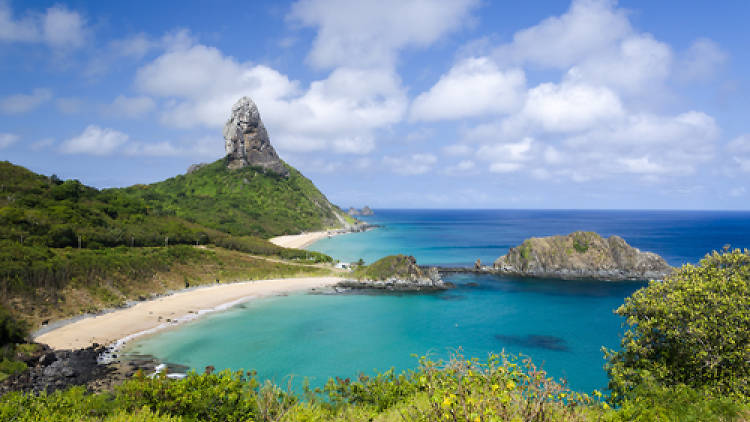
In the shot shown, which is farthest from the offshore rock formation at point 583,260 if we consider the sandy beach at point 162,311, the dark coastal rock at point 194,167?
the dark coastal rock at point 194,167

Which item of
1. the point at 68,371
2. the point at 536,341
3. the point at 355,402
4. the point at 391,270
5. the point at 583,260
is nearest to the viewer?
the point at 355,402

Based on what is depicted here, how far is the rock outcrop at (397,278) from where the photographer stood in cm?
5800

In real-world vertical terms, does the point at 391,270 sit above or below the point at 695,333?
below

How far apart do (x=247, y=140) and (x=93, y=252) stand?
113 m

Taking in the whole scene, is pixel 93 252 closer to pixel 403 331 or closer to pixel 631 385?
pixel 403 331

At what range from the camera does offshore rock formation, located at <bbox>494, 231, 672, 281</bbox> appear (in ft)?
209

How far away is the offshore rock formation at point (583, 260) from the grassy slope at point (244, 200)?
7733cm

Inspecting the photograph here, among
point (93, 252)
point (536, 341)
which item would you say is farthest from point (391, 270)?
point (93, 252)

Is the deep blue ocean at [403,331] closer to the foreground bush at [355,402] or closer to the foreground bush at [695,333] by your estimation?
the foreground bush at [695,333]

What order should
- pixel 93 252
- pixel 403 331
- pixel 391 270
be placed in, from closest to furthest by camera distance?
pixel 403 331
pixel 93 252
pixel 391 270

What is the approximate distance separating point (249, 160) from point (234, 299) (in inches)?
4632

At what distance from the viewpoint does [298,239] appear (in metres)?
114

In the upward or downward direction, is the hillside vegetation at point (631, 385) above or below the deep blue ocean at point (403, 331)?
above

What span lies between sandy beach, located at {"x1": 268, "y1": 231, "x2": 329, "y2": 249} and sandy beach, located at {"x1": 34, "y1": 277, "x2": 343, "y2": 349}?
42286 millimetres
